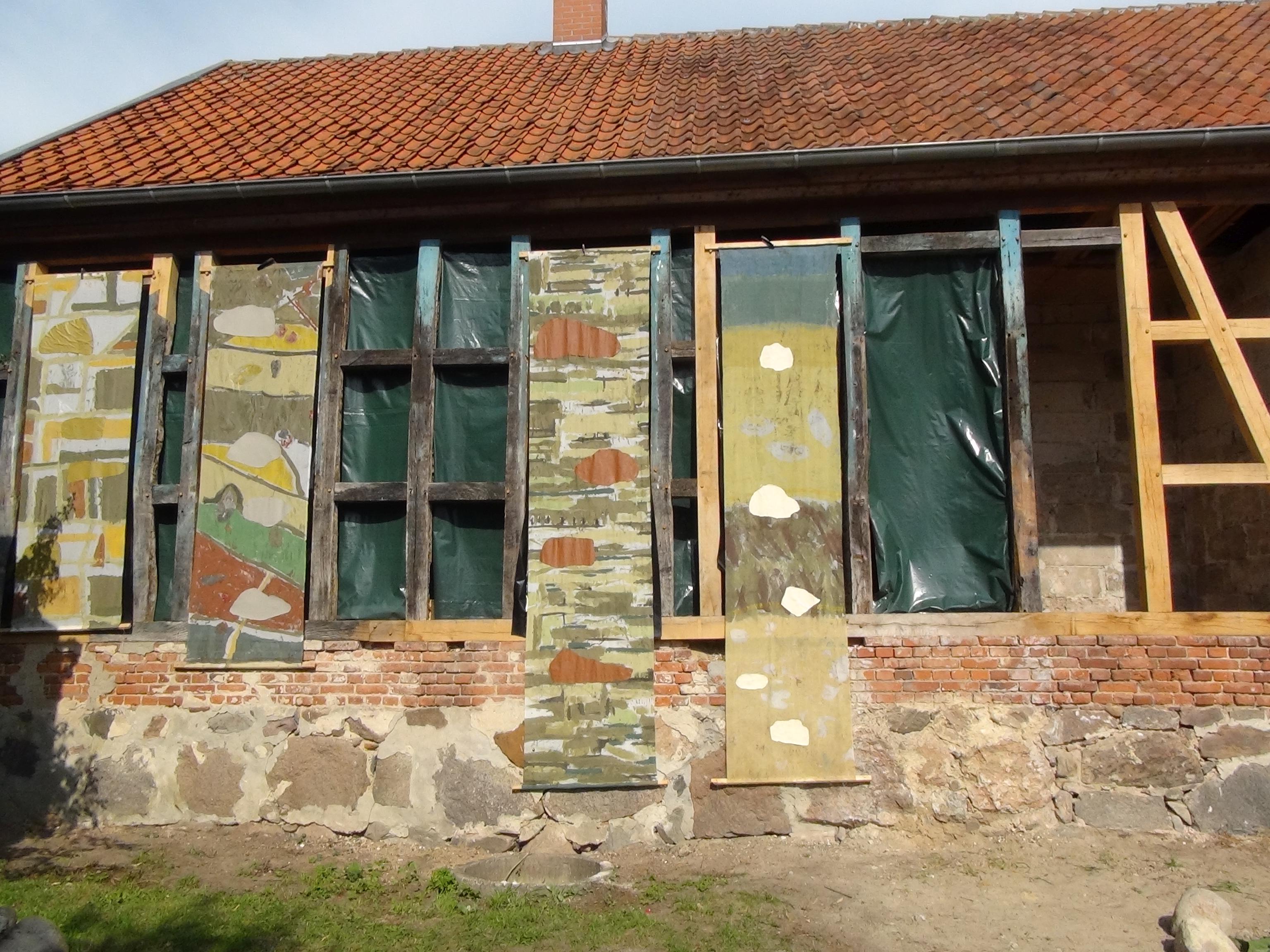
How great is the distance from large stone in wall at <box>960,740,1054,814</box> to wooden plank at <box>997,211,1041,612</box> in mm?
900

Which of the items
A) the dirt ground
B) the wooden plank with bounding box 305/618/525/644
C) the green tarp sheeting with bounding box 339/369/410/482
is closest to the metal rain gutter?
the green tarp sheeting with bounding box 339/369/410/482

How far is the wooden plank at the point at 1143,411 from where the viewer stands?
21.7ft

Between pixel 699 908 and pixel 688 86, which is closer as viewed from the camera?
pixel 699 908

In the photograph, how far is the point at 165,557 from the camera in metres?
7.35

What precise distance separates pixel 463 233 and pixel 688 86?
9.22ft

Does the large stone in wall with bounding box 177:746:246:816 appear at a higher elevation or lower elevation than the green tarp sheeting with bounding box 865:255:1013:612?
lower

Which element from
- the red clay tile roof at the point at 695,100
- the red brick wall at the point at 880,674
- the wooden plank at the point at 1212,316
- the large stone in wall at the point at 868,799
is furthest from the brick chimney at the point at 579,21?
the large stone in wall at the point at 868,799

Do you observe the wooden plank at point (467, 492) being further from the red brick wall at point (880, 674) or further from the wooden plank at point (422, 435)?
the red brick wall at point (880, 674)

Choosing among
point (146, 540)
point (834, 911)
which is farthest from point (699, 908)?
point (146, 540)

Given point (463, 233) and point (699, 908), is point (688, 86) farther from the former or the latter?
point (699, 908)

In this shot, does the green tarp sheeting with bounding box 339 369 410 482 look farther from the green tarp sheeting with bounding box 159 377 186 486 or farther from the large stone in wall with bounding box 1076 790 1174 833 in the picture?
the large stone in wall with bounding box 1076 790 1174 833

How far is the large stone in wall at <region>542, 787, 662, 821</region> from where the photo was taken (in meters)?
6.50

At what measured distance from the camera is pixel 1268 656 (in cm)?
639

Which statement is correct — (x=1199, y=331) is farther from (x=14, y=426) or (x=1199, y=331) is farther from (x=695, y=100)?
(x=14, y=426)
